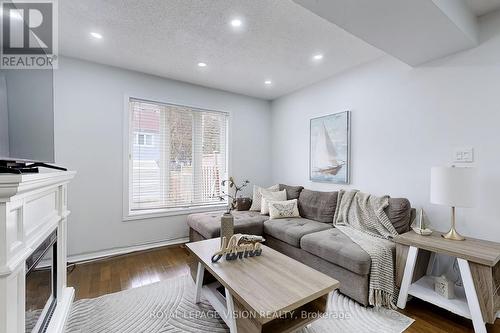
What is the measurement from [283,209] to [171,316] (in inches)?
75.2

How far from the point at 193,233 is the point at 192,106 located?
76.0 inches

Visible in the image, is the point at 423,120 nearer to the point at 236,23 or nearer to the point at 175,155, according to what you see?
the point at 236,23

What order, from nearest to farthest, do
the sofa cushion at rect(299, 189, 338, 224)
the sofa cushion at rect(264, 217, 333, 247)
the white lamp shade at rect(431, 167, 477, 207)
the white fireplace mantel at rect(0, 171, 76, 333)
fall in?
the white fireplace mantel at rect(0, 171, 76, 333) < the white lamp shade at rect(431, 167, 477, 207) < the sofa cushion at rect(264, 217, 333, 247) < the sofa cushion at rect(299, 189, 338, 224)

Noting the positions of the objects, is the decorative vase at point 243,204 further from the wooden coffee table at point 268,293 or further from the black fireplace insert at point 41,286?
the black fireplace insert at point 41,286

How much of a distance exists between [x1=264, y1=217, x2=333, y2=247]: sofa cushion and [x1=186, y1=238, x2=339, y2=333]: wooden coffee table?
80 cm

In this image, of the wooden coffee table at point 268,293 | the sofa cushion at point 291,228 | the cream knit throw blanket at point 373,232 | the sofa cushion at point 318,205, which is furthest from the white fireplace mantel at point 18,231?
the sofa cushion at point 318,205

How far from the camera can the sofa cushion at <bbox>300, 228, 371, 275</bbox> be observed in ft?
6.34

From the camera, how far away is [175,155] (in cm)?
356

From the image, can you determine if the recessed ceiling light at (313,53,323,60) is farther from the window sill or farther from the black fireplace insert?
the black fireplace insert

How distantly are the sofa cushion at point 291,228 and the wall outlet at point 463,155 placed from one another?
142 cm

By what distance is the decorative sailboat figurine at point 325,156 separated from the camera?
Result: 3.27 m

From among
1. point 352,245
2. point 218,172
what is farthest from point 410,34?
point 218,172

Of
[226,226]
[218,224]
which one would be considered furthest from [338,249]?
[218,224]

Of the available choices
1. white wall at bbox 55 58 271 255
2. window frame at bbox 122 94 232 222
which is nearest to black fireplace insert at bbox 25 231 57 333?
white wall at bbox 55 58 271 255
